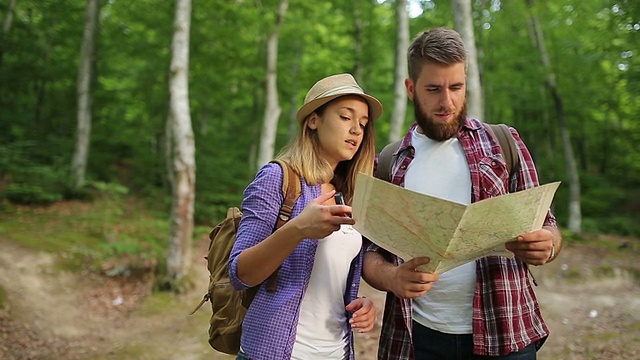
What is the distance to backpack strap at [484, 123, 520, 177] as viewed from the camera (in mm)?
1937

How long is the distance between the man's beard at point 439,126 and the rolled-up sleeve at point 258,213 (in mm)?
699

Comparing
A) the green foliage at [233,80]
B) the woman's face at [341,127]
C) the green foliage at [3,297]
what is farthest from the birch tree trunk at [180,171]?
the woman's face at [341,127]

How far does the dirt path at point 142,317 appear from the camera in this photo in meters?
5.57

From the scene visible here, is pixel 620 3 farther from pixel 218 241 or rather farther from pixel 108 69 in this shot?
pixel 108 69

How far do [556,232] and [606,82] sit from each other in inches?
727

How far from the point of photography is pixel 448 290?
1916 mm

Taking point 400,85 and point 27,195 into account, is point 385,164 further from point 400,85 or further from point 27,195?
point 27,195

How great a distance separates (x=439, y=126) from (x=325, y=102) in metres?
0.51

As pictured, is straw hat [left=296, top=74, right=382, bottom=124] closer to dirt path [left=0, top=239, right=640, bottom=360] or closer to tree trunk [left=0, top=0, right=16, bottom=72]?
dirt path [left=0, top=239, right=640, bottom=360]

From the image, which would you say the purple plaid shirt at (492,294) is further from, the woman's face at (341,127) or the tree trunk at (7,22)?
the tree trunk at (7,22)

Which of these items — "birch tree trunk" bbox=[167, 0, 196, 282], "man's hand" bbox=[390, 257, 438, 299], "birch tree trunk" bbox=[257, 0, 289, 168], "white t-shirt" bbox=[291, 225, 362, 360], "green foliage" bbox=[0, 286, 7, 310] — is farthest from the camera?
"birch tree trunk" bbox=[257, 0, 289, 168]

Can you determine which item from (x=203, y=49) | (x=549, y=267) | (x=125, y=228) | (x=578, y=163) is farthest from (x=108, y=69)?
(x=578, y=163)

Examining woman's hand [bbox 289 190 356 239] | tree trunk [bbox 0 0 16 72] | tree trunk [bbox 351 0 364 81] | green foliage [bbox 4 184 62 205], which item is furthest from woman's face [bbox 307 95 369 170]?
tree trunk [bbox 351 0 364 81]

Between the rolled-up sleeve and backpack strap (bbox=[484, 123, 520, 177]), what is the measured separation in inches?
37.3
